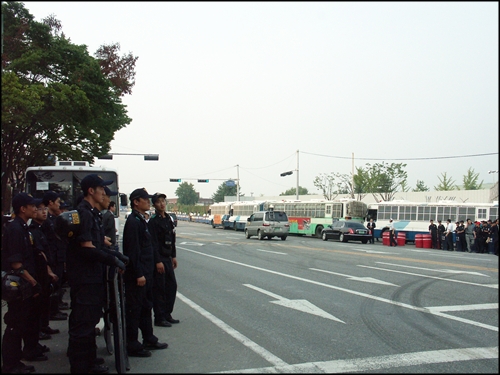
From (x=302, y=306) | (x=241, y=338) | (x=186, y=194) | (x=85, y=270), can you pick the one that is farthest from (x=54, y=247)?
(x=186, y=194)

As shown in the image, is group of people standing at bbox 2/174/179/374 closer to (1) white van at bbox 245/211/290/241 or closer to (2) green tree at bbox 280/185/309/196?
(1) white van at bbox 245/211/290/241

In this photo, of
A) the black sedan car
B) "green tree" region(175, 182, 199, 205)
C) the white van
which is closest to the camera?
the black sedan car

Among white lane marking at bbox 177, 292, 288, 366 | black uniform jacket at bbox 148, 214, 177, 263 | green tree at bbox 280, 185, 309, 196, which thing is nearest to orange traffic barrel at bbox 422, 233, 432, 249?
white lane marking at bbox 177, 292, 288, 366

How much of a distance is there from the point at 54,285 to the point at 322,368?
3667mm

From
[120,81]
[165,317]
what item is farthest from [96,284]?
[120,81]

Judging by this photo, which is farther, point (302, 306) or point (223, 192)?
point (223, 192)

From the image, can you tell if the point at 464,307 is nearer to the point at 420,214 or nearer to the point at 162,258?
the point at 162,258

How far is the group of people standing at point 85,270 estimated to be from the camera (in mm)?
4688

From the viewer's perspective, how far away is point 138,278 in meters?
5.62

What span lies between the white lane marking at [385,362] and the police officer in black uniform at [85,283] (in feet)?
4.70

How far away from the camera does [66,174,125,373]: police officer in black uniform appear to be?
463 cm

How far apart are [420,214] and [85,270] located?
32.5 m

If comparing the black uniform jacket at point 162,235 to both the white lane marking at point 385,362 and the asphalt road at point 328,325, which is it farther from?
the white lane marking at point 385,362

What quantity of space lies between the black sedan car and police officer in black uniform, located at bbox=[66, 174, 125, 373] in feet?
91.0
